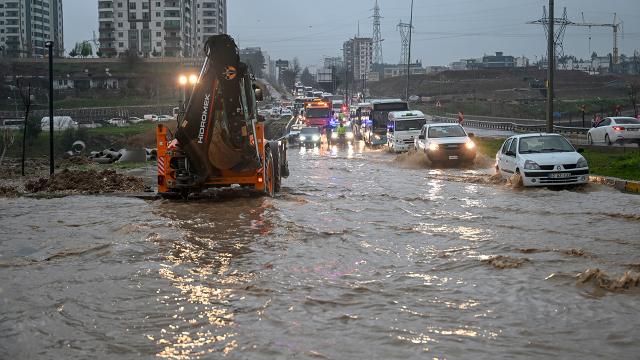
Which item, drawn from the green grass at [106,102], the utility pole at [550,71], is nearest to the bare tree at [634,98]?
the utility pole at [550,71]

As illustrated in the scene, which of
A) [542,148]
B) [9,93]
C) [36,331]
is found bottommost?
[36,331]

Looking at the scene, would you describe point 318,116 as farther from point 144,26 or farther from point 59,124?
point 144,26

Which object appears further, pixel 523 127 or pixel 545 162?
pixel 523 127

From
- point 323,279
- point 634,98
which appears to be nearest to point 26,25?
point 634,98

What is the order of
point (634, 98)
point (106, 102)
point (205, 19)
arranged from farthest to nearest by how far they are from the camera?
point (205, 19) → point (106, 102) → point (634, 98)

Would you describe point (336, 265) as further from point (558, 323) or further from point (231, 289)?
point (558, 323)

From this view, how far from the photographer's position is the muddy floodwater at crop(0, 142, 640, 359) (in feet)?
23.0

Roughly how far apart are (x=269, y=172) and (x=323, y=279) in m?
9.27

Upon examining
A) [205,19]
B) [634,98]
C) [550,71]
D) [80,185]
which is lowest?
[80,185]

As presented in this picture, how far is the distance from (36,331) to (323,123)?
180 feet

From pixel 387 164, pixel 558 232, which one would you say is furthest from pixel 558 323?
pixel 387 164

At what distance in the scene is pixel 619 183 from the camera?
63.2 ft

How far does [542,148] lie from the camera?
19703mm

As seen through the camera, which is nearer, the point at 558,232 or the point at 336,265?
the point at 336,265
